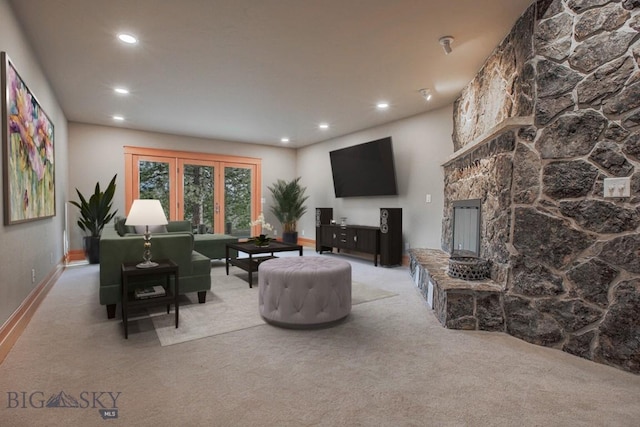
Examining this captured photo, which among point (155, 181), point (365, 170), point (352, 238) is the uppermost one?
point (365, 170)

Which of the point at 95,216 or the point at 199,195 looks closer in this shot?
the point at 95,216

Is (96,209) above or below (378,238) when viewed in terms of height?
above

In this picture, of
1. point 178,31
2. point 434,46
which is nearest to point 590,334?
point 434,46

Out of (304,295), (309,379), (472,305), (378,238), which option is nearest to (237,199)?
(378,238)

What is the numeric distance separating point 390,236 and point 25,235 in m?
4.69

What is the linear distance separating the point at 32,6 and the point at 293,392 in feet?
11.4

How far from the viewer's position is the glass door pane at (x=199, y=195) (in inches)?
296

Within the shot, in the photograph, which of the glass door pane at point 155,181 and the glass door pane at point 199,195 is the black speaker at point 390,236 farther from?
the glass door pane at point 155,181

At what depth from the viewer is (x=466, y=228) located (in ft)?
13.4

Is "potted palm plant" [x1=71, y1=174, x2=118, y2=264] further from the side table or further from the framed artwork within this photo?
the side table

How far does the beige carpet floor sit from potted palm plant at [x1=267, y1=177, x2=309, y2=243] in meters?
5.22

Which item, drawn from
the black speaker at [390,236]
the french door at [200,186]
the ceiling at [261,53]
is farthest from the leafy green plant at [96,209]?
the black speaker at [390,236]

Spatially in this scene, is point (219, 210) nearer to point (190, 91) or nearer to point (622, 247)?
point (190, 91)

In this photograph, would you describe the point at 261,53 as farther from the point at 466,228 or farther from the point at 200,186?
the point at 200,186
